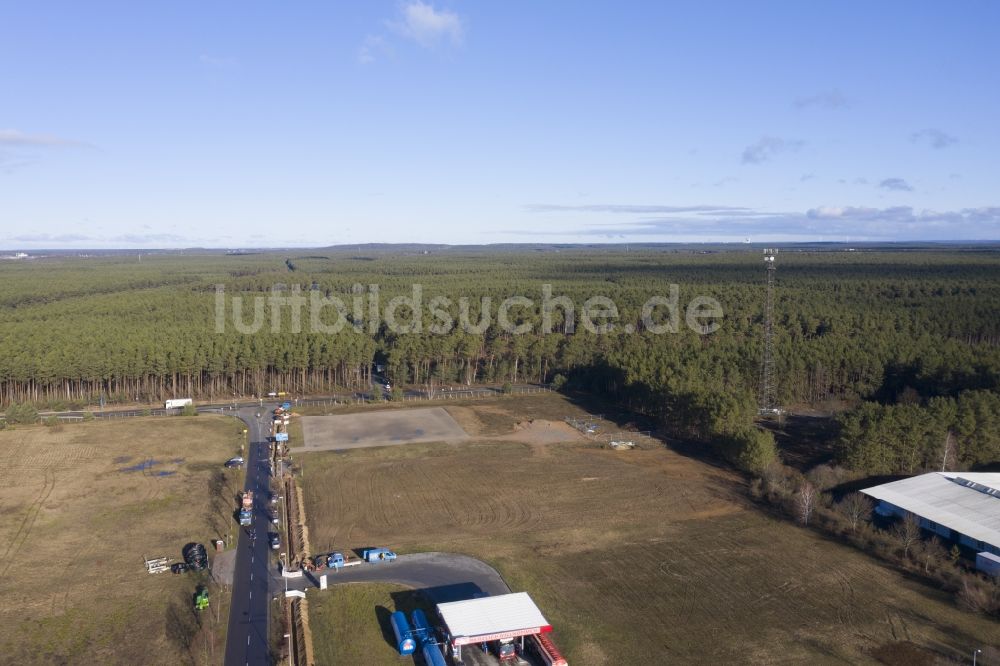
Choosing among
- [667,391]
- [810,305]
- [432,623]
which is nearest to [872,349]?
[667,391]

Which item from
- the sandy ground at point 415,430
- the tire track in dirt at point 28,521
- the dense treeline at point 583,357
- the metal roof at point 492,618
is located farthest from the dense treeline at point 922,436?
the tire track in dirt at point 28,521

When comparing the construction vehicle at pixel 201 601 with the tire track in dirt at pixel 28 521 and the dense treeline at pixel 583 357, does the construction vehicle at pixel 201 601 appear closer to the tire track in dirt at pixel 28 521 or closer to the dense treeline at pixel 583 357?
the tire track in dirt at pixel 28 521

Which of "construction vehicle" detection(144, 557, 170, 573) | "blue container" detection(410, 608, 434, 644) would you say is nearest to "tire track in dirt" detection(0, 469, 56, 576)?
"construction vehicle" detection(144, 557, 170, 573)

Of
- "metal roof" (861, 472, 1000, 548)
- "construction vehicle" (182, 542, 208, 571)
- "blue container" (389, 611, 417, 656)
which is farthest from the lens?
"metal roof" (861, 472, 1000, 548)

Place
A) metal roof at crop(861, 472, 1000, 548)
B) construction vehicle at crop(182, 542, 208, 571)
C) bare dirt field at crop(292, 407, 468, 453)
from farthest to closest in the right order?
bare dirt field at crop(292, 407, 468, 453) < metal roof at crop(861, 472, 1000, 548) < construction vehicle at crop(182, 542, 208, 571)

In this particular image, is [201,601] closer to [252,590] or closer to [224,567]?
[252,590]

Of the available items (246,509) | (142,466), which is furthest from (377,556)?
(142,466)

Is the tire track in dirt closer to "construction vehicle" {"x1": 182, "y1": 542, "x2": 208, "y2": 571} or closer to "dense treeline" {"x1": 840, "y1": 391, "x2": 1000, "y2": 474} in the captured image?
"construction vehicle" {"x1": 182, "y1": 542, "x2": 208, "y2": 571}
